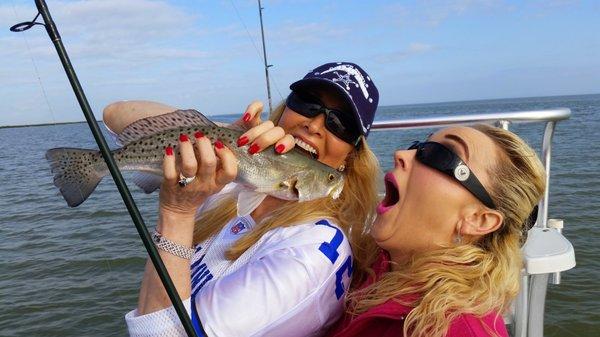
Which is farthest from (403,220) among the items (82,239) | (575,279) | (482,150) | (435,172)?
(82,239)

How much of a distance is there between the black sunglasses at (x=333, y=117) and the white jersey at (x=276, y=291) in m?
0.74

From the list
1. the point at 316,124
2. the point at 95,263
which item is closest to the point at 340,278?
the point at 316,124

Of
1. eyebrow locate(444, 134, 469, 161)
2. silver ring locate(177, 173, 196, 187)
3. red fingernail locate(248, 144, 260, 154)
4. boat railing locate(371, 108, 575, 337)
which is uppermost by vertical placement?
silver ring locate(177, 173, 196, 187)

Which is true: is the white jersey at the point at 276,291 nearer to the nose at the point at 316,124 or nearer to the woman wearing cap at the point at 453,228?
the woman wearing cap at the point at 453,228

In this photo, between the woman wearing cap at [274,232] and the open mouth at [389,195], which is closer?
the woman wearing cap at [274,232]

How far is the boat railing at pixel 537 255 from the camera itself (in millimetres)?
2930

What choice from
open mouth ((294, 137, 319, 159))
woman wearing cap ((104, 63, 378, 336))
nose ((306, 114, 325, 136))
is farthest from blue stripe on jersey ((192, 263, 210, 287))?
nose ((306, 114, 325, 136))

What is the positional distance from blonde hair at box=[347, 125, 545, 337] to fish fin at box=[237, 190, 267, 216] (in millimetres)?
800

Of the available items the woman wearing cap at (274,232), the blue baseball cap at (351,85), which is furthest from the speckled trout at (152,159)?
the blue baseball cap at (351,85)

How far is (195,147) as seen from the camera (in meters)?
2.35

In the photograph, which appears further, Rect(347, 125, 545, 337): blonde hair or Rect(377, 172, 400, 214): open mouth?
Rect(377, 172, 400, 214): open mouth

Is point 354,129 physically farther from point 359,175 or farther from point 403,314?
point 403,314

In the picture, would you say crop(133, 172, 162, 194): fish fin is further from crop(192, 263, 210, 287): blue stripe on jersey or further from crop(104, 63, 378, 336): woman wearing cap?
crop(192, 263, 210, 287): blue stripe on jersey

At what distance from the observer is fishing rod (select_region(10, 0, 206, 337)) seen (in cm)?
213
